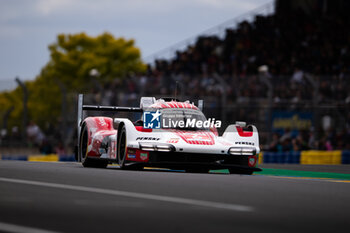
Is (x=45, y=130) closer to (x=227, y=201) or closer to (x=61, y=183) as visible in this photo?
(x=61, y=183)

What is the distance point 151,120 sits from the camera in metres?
11.1

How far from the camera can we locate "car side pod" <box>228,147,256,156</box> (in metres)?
10.6

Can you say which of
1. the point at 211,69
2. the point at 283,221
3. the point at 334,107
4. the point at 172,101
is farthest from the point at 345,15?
the point at 283,221

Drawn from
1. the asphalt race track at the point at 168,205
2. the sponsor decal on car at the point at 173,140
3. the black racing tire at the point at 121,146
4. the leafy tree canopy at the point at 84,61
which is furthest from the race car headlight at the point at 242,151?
the leafy tree canopy at the point at 84,61

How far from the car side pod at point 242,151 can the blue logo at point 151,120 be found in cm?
119

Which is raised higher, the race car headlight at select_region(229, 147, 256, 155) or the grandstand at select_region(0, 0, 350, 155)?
the grandstand at select_region(0, 0, 350, 155)

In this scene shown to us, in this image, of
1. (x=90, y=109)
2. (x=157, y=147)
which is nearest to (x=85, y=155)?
(x=90, y=109)

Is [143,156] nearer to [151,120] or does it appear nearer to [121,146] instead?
[121,146]

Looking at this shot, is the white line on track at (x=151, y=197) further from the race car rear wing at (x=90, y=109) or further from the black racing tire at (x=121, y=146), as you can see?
the race car rear wing at (x=90, y=109)

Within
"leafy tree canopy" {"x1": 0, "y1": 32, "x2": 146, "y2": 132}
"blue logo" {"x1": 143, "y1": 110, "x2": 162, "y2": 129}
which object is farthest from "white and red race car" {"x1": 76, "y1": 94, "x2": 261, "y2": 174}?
"leafy tree canopy" {"x1": 0, "y1": 32, "x2": 146, "y2": 132}

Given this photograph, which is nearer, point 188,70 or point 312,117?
point 312,117

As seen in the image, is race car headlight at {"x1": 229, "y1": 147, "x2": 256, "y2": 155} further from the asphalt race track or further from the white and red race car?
the asphalt race track

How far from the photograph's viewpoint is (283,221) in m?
4.62

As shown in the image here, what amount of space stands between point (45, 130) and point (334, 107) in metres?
9.74
